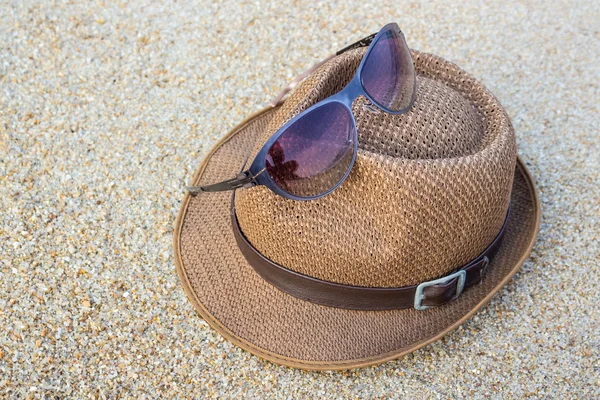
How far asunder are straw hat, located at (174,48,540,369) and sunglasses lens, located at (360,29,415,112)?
0.13ft

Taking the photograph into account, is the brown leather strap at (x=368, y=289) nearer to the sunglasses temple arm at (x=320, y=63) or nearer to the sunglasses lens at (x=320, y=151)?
the sunglasses lens at (x=320, y=151)

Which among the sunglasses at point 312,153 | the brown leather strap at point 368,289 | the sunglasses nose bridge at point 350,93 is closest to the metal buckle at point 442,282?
the brown leather strap at point 368,289

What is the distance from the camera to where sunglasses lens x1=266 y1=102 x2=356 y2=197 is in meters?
1.21

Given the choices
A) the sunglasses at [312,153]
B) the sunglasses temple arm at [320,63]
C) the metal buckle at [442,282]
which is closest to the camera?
the sunglasses at [312,153]

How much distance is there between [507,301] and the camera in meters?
1.58

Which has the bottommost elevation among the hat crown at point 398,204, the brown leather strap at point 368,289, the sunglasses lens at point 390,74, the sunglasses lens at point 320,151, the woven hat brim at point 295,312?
the woven hat brim at point 295,312

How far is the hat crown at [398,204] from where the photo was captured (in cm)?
125

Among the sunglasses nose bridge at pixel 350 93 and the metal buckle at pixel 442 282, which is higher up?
the sunglasses nose bridge at pixel 350 93

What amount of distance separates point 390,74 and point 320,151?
0.27 metres

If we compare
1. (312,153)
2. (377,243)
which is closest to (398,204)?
(377,243)

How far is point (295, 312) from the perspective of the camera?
1.42 metres

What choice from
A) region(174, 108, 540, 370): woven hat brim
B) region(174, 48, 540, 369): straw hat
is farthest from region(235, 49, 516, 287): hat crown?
region(174, 108, 540, 370): woven hat brim

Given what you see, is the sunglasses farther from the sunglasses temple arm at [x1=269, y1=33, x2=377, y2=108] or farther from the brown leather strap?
the sunglasses temple arm at [x1=269, y1=33, x2=377, y2=108]

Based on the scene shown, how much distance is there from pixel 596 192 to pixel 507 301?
54cm
